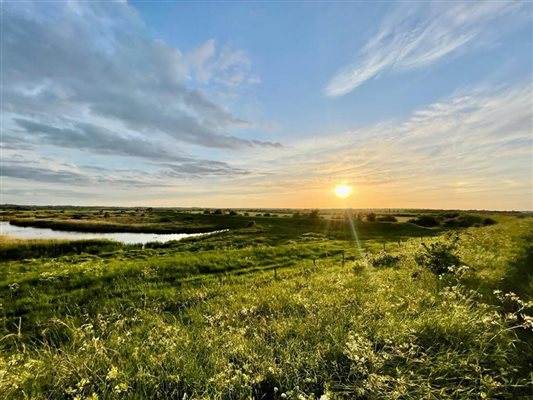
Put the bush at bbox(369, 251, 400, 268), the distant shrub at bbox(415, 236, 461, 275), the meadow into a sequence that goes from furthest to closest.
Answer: the bush at bbox(369, 251, 400, 268) < the distant shrub at bbox(415, 236, 461, 275) < the meadow

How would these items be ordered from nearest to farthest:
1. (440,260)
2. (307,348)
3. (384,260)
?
(307,348) < (440,260) < (384,260)

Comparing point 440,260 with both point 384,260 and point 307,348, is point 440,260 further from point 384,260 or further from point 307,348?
point 307,348

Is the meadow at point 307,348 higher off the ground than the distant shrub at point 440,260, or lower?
lower

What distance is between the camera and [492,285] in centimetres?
1052

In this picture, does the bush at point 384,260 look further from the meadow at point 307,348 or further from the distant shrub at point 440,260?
the meadow at point 307,348

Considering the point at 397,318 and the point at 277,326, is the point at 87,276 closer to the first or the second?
the point at 277,326

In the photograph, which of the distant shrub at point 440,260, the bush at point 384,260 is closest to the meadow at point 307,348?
the distant shrub at point 440,260

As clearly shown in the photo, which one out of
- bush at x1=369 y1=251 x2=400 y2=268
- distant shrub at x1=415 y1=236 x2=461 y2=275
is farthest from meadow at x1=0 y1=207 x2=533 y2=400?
bush at x1=369 y1=251 x2=400 y2=268

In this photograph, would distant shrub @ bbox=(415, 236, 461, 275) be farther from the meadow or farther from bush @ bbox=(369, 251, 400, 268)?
bush @ bbox=(369, 251, 400, 268)

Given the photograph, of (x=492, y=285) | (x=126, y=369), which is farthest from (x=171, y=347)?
(x=492, y=285)

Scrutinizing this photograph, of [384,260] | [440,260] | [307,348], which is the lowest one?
[384,260]

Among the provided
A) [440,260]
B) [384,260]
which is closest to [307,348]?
[440,260]

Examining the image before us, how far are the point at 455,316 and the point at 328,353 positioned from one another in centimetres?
324

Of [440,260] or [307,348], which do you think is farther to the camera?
[440,260]
